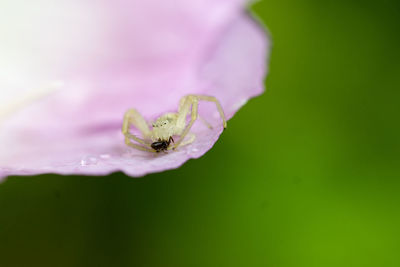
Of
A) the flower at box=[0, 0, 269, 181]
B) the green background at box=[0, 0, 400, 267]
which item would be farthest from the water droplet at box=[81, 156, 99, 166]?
the green background at box=[0, 0, 400, 267]

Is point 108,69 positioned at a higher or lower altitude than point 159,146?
higher

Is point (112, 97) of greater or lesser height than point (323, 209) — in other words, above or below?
above

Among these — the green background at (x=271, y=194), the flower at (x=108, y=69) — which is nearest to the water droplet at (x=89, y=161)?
the flower at (x=108, y=69)

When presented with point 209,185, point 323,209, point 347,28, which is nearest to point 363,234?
point 323,209

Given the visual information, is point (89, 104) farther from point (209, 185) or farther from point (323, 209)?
point (323, 209)

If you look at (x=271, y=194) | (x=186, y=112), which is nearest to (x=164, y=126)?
(x=186, y=112)

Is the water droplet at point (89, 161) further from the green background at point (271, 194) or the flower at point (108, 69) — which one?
the green background at point (271, 194)

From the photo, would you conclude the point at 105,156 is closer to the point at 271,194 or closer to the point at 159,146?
the point at 159,146
